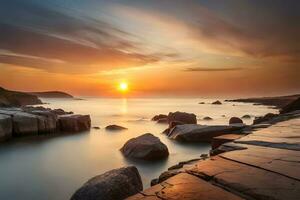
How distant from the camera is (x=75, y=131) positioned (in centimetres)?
2147

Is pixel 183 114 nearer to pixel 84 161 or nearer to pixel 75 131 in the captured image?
pixel 75 131

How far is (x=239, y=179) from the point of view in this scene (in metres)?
3.26

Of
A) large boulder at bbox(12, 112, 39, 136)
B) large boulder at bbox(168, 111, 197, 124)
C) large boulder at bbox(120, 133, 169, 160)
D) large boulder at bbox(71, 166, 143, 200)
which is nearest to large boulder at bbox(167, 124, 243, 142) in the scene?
large boulder at bbox(120, 133, 169, 160)

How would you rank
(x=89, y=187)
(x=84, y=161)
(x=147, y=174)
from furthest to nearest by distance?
(x=84, y=161)
(x=147, y=174)
(x=89, y=187)

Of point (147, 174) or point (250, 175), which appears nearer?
point (250, 175)

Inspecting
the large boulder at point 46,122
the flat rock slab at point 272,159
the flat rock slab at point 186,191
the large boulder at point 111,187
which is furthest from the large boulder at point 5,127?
the flat rock slab at point 186,191

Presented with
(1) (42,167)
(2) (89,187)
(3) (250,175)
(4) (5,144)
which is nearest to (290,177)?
(3) (250,175)

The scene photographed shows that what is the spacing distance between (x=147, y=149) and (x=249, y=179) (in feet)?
26.0

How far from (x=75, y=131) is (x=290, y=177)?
770 inches

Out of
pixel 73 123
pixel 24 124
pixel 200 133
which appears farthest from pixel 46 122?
pixel 200 133

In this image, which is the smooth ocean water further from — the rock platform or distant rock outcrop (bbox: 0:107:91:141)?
the rock platform

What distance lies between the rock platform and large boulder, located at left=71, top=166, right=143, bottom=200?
183 cm

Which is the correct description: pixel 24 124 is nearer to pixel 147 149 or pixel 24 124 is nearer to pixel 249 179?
pixel 147 149

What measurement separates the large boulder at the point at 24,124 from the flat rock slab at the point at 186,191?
16074mm
